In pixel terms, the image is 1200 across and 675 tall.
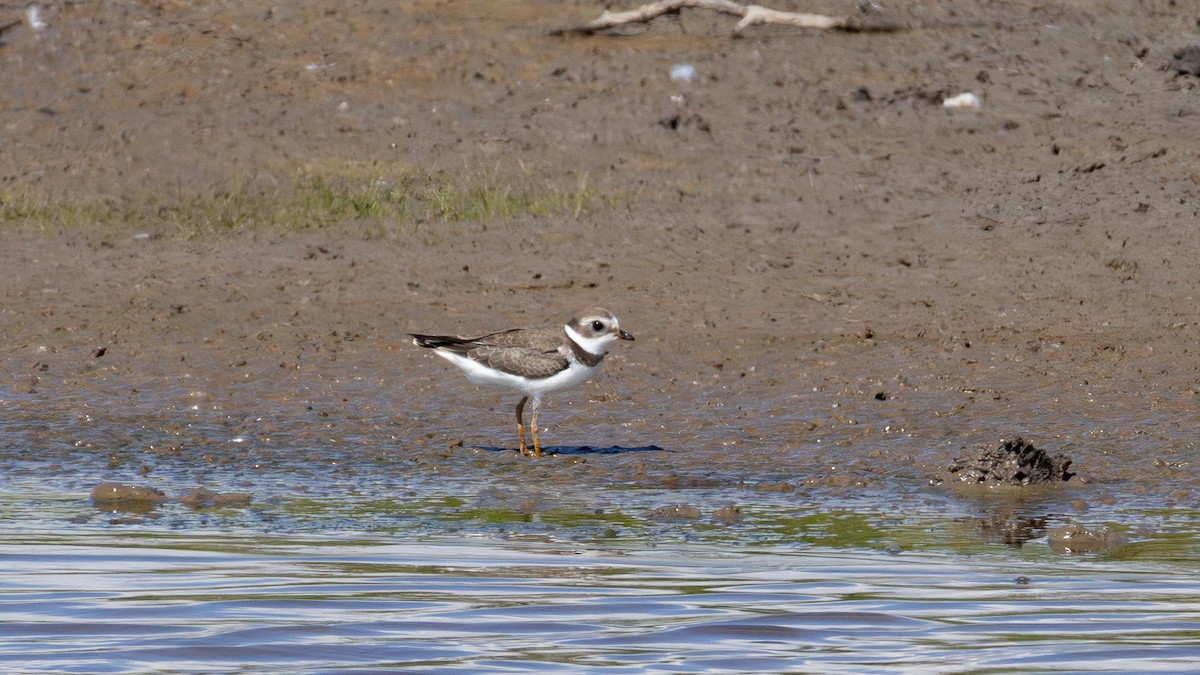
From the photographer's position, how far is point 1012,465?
880cm

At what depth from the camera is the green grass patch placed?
13.9m

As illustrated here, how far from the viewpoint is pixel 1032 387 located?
1073 centimetres

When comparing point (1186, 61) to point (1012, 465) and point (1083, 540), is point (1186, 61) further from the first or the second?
point (1083, 540)

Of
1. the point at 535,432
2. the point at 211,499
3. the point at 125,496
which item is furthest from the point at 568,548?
the point at 535,432

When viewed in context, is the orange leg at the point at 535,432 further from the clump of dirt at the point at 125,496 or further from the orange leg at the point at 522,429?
the clump of dirt at the point at 125,496

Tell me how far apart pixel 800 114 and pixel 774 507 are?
7.47 m

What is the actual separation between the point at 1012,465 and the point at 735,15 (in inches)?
370

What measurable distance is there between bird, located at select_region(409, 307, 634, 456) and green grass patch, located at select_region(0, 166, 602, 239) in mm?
3712

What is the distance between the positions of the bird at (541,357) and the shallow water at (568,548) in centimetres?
37

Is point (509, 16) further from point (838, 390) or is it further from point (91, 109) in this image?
point (838, 390)

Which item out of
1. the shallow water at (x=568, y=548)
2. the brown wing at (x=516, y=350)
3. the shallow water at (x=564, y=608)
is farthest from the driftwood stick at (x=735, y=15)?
the shallow water at (x=564, y=608)

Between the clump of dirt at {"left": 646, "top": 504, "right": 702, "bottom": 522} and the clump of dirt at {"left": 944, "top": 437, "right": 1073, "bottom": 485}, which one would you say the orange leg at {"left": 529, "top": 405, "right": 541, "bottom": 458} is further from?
the clump of dirt at {"left": 944, "top": 437, "right": 1073, "bottom": 485}

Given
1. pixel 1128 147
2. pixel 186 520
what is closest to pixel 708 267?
pixel 1128 147

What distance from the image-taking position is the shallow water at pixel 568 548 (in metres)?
6.09
